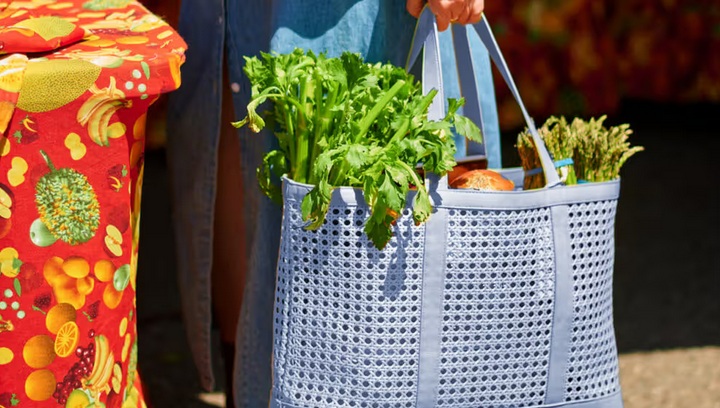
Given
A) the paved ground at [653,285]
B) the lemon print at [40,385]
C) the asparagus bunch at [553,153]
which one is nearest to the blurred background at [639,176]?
the paved ground at [653,285]

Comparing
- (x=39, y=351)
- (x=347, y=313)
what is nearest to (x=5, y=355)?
(x=39, y=351)

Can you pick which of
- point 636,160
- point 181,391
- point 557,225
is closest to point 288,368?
point 557,225

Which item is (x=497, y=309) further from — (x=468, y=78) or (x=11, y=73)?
(x=11, y=73)

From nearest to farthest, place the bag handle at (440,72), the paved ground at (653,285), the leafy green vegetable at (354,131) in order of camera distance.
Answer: the leafy green vegetable at (354,131) → the bag handle at (440,72) → the paved ground at (653,285)

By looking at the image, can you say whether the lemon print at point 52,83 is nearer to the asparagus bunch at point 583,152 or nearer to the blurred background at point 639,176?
the asparagus bunch at point 583,152

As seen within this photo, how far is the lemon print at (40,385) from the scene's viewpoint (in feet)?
5.09

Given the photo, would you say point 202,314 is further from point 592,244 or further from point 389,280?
point 592,244

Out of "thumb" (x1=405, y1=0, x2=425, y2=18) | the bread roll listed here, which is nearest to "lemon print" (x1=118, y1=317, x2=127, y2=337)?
the bread roll

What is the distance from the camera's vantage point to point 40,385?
5.11 feet

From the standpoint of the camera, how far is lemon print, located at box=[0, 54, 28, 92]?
1444 millimetres

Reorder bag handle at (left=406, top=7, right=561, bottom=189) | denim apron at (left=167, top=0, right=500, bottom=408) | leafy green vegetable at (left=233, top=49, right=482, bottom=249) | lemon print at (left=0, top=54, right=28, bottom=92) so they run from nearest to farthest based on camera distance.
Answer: lemon print at (left=0, top=54, right=28, bottom=92) → leafy green vegetable at (left=233, top=49, right=482, bottom=249) → bag handle at (left=406, top=7, right=561, bottom=189) → denim apron at (left=167, top=0, right=500, bottom=408)

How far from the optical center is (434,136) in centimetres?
160

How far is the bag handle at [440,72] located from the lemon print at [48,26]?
0.58 metres

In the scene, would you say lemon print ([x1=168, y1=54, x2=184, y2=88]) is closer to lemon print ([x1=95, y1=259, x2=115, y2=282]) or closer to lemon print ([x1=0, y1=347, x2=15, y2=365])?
lemon print ([x1=95, y1=259, x2=115, y2=282])
